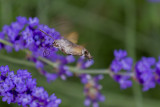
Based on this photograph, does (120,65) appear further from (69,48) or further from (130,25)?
(130,25)

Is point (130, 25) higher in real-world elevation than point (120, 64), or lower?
higher

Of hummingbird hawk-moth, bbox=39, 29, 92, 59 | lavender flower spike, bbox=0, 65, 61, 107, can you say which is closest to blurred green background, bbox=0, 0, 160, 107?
lavender flower spike, bbox=0, 65, 61, 107

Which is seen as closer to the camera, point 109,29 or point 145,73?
point 145,73

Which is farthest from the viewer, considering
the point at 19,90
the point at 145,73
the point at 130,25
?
the point at 130,25

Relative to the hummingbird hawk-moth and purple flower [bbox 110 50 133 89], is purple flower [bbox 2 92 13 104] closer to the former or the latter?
the hummingbird hawk-moth

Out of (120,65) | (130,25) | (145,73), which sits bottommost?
Result: (145,73)

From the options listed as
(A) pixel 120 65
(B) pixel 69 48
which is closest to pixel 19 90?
(B) pixel 69 48

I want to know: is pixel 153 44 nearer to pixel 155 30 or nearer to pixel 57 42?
pixel 155 30
